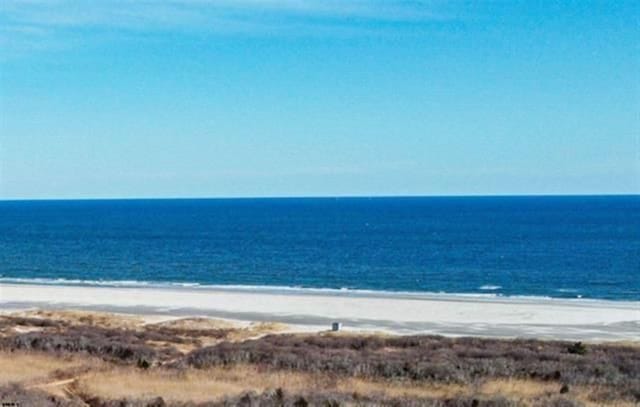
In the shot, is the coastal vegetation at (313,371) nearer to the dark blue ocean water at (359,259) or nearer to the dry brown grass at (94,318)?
the dry brown grass at (94,318)

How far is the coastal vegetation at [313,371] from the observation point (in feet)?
69.1

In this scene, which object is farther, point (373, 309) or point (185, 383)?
point (373, 309)

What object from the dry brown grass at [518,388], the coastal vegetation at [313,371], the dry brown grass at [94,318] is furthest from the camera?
the dry brown grass at [94,318]

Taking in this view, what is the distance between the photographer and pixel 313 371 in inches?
1033

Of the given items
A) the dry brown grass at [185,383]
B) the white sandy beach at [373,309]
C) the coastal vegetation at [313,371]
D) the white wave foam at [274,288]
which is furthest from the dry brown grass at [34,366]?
the white wave foam at [274,288]

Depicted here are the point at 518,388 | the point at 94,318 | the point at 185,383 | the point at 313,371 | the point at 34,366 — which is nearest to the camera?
the point at 518,388

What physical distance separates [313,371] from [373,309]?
87.3ft

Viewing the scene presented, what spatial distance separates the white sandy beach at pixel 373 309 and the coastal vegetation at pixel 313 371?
8.32 meters

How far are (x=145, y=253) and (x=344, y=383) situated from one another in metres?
90.6

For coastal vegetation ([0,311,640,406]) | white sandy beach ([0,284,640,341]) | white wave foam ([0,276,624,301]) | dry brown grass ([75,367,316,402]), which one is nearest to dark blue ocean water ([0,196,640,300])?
white wave foam ([0,276,624,301])

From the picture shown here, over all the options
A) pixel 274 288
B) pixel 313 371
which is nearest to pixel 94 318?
pixel 313 371

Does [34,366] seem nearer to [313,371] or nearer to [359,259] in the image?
[313,371]

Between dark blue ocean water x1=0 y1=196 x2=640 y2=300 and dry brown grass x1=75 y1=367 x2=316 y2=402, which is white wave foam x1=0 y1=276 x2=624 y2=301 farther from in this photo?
dry brown grass x1=75 y1=367 x2=316 y2=402

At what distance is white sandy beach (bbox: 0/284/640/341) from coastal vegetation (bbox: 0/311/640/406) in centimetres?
832
